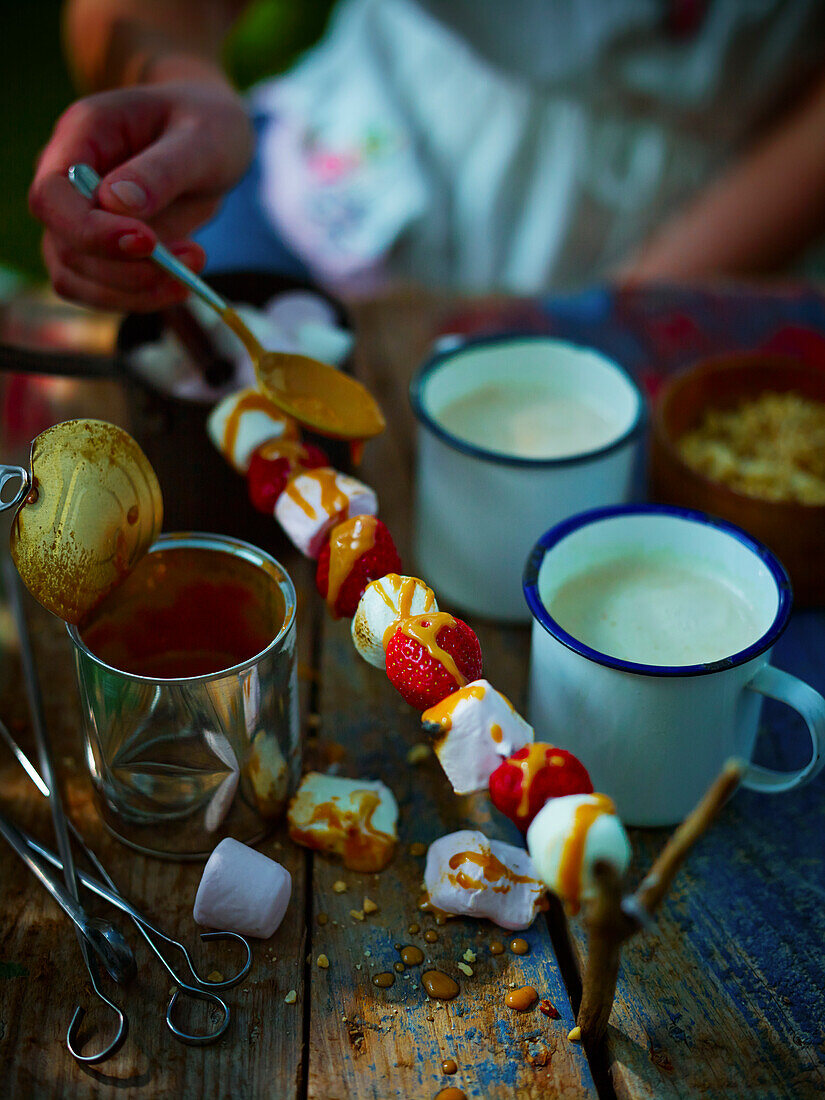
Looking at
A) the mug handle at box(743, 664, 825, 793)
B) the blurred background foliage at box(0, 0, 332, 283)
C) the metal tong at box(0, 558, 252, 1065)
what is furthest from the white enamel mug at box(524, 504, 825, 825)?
the blurred background foliage at box(0, 0, 332, 283)

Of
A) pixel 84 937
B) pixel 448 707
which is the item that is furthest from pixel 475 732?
pixel 84 937

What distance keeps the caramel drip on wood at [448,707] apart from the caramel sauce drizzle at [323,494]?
0.53ft

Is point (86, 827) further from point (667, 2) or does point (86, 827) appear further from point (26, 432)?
point (667, 2)

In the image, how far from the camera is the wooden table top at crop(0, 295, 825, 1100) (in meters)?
0.46

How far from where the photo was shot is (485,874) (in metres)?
0.52

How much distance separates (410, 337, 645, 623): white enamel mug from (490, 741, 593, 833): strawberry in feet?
0.83

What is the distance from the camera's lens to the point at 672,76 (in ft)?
3.79

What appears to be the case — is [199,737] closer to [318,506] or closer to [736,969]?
[318,506]

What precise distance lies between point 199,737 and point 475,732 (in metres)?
0.15

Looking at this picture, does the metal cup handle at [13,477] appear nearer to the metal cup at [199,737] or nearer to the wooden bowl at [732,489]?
the metal cup at [199,737]

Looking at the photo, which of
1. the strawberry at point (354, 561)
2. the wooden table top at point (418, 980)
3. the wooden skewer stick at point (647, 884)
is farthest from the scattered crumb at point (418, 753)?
the wooden skewer stick at point (647, 884)

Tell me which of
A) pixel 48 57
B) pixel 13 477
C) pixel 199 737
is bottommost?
pixel 48 57

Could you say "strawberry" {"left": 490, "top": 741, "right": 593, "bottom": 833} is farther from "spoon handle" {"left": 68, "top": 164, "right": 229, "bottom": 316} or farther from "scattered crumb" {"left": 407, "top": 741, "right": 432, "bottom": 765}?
"spoon handle" {"left": 68, "top": 164, "right": 229, "bottom": 316}

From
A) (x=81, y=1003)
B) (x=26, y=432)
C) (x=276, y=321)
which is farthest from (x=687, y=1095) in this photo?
(x=26, y=432)
